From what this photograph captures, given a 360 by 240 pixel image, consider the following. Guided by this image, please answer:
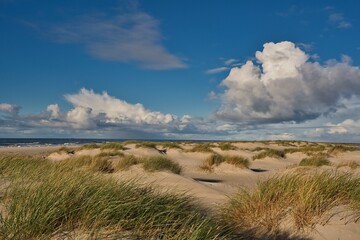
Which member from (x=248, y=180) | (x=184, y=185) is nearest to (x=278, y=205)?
(x=184, y=185)

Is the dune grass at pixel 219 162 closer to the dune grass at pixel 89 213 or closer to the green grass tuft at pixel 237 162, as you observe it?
the green grass tuft at pixel 237 162

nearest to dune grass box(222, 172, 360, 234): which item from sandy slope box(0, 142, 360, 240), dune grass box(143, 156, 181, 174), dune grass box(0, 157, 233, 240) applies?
sandy slope box(0, 142, 360, 240)

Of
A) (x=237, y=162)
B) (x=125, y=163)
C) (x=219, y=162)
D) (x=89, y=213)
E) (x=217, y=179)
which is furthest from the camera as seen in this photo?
(x=219, y=162)

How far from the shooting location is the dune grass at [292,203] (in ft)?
18.6

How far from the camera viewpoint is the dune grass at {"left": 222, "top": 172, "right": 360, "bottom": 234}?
5.66m

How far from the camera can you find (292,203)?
600 centimetres

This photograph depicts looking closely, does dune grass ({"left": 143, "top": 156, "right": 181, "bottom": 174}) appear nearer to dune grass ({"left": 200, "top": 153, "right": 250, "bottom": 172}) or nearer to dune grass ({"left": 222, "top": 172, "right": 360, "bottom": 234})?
dune grass ({"left": 200, "top": 153, "right": 250, "bottom": 172})

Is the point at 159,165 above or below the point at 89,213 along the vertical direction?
below

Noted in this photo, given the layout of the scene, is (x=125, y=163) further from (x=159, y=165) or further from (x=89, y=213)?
(x=89, y=213)

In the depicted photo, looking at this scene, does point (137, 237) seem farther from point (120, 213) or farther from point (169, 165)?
point (169, 165)

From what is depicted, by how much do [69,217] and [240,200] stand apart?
3.26 meters

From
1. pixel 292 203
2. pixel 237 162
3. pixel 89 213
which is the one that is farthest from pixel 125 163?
pixel 89 213

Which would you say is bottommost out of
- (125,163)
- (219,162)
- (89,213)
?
(219,162)

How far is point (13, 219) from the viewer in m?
3.78
